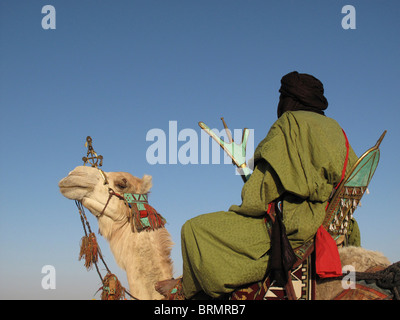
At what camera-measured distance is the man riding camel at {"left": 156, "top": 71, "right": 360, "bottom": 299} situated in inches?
131

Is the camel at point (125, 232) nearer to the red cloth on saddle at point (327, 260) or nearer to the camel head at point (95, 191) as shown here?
the camel head at point (95, 191)

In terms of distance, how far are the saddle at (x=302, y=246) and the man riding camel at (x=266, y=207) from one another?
0.07 m

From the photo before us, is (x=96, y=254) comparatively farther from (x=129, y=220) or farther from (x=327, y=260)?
(x=327, y=260)

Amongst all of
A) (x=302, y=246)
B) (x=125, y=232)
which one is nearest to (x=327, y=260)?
(x=302, y=246)

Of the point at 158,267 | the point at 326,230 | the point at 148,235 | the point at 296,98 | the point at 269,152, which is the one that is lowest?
the point at 158,267

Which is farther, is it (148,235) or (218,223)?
(148,235)

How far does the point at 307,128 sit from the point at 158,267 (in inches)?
98.9

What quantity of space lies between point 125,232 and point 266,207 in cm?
241

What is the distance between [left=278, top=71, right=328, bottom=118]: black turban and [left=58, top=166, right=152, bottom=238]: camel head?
247 centimetres

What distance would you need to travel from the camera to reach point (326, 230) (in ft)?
11.5
